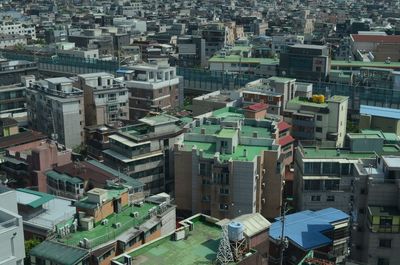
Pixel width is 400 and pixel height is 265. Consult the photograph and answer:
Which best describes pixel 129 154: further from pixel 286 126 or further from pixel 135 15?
pixel 135 15

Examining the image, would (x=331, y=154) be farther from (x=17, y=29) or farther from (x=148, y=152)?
(x=17, y=29)

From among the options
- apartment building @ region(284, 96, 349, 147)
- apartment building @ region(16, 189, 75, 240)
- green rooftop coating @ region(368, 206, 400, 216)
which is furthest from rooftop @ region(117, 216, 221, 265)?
apartment building @ region(284, 96, 349, 147)

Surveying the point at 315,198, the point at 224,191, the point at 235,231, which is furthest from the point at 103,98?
the point at 235,231

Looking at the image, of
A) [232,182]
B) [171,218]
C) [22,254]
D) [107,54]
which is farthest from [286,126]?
[107,54]

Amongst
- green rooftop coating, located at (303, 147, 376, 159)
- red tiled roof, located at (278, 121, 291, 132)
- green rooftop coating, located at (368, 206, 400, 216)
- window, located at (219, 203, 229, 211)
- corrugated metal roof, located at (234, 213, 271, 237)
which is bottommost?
window, located at (219, 203, 229, 211)

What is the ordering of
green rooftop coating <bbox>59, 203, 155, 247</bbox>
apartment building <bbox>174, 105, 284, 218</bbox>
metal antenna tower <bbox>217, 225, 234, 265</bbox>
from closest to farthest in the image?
metal antenna tower <bbox>217, 225, 234, 265</bbox> → green rooftop coating <bbox>59, 203, 155, 247</bbox> → apartment building <bbox>174, 105, 284, 218</bbox>

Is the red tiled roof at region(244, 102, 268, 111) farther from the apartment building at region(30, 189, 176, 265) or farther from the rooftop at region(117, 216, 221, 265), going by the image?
the rooftop at region(117, 216, 221, 265)
